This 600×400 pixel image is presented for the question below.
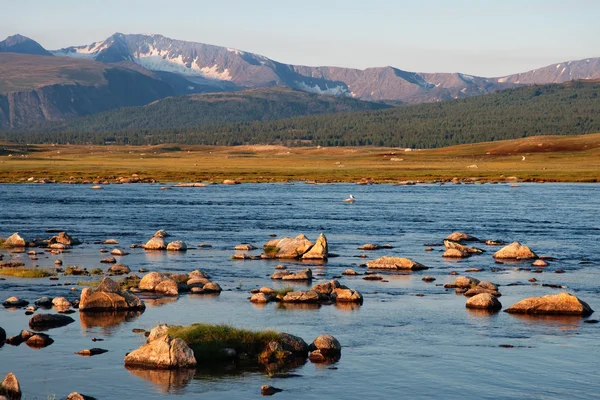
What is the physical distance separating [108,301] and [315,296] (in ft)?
31.2

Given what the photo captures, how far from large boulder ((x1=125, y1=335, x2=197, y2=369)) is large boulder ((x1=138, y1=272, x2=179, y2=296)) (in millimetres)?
13391

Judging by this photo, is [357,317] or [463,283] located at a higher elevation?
[463,283]

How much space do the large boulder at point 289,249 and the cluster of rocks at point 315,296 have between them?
15.0 metres

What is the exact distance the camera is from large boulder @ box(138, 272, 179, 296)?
44594 millimetres

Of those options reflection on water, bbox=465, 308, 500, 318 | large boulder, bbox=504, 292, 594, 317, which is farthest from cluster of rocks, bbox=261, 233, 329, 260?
large boulder, bbox=504, 292, 594, 317

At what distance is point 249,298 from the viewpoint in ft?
142

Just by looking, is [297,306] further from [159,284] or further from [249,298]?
[159,284]

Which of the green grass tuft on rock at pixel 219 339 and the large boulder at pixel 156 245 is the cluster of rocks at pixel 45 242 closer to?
the large boulder at pixel 156 245

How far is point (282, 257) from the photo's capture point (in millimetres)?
59125

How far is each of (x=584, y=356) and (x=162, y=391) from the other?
592 inches

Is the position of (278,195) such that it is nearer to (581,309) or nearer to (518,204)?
(518,204)

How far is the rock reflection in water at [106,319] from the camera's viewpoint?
3709 cm

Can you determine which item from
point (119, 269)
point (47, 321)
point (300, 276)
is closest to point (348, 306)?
point (300, 276)

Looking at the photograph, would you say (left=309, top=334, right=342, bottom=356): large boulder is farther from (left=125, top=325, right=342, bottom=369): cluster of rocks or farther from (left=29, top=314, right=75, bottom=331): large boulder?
(left=29, top=314, right=75, bottom=331): large boulder
